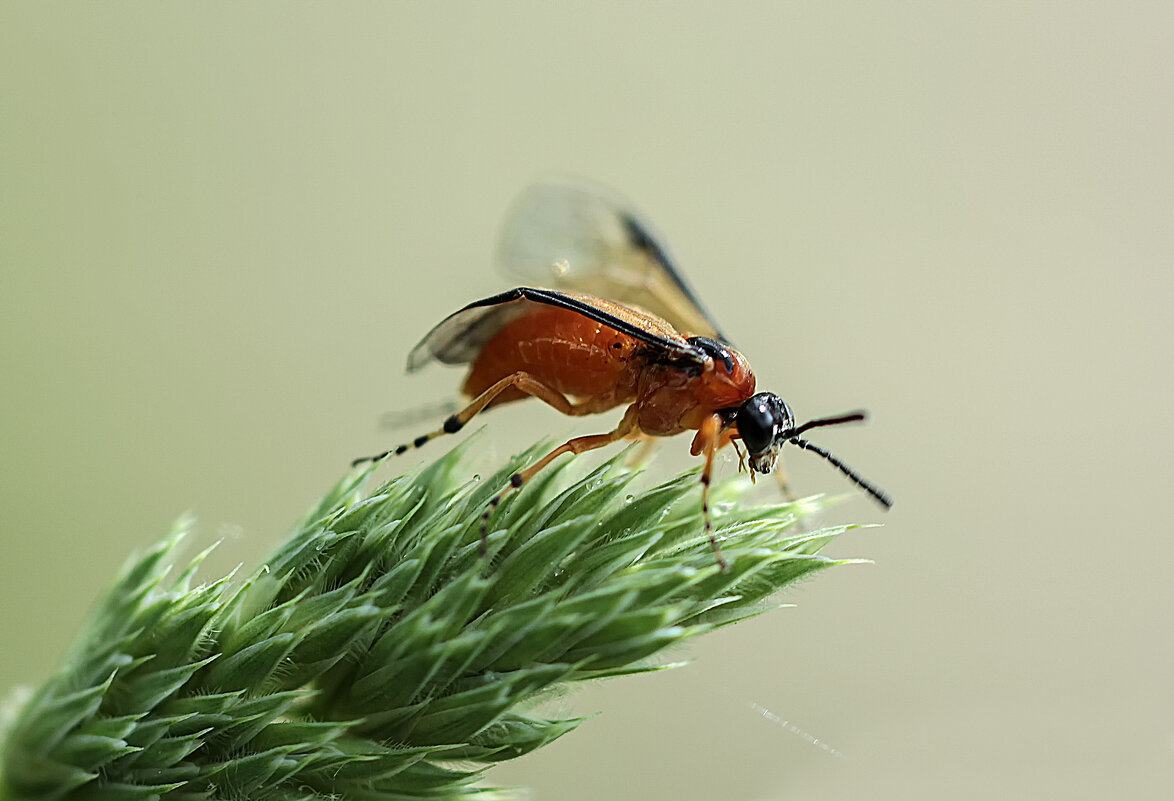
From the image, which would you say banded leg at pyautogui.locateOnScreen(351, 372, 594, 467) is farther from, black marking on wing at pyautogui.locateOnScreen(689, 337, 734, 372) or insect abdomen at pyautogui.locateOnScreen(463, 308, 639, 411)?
black marking on wing at pyautogui.locateOnScreen(689, 337, 734, 372)

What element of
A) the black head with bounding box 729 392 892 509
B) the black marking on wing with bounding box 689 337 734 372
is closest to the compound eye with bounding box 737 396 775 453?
the black head with bounding box 729 392 892 509

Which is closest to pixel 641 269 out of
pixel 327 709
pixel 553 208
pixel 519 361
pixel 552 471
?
pixel 553 208

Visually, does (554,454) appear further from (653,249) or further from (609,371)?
(653,249)

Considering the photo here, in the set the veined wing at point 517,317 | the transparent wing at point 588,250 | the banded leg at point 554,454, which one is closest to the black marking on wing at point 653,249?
the transparent wing at point 588,250

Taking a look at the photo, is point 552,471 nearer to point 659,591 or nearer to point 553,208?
point 659,591

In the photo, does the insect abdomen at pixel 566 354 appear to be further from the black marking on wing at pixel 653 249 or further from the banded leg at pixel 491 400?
the black marking on wing at pixel 653 249

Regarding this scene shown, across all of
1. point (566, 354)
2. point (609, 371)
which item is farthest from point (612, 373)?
point (566, 354)
